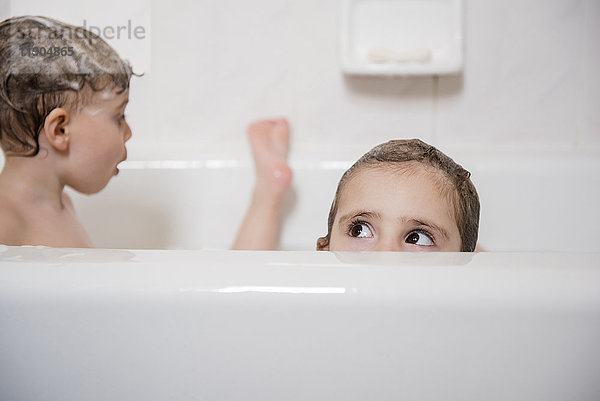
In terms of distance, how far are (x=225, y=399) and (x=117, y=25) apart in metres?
0.81

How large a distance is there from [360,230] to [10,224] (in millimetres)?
483

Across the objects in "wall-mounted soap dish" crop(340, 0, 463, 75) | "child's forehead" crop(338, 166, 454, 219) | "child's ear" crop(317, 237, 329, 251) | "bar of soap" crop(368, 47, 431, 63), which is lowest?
"child's ear" crop(317, 237, 329, 251)

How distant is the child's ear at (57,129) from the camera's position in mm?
842

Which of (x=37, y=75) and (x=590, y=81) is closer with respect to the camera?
(x=37, y=75)

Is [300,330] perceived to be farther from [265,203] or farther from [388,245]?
[265,203]

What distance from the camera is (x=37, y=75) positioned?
812mm

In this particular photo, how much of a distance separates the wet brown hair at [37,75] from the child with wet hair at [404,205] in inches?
16.4

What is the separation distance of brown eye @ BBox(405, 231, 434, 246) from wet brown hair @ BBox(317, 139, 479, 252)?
6 centimetres

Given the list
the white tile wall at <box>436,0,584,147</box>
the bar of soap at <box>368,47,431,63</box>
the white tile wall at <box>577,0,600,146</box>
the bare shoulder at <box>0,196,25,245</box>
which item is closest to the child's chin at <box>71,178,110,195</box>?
the bare shoulder at <box>0,196,25,245</box>


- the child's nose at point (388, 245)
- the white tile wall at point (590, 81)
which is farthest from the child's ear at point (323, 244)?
the white tile wall at point (590, 81)

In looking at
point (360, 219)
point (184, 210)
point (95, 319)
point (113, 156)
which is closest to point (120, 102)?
point (113, 156)

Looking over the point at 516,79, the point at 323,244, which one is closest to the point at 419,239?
the point at 323,244

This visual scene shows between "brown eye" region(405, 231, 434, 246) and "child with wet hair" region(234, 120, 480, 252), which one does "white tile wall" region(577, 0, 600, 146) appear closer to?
"child with wet hair" region(234, 120, 480, 252)

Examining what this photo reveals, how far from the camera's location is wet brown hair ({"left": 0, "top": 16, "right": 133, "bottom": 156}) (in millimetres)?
811
